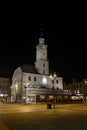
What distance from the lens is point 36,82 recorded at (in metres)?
81.1

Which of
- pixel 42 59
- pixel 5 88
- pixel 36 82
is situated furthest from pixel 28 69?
pixel 5 88

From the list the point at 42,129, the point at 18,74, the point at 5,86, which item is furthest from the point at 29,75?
the point at 42,129

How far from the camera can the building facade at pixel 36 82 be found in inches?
2817

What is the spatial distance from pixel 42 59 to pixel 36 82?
11294 mm

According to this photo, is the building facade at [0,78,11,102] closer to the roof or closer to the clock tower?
the roof

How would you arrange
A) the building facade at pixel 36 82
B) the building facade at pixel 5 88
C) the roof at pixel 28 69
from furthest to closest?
the building facade at pixel 5 88, the roof at pixel 28 69, the building facade at pixel 36 82

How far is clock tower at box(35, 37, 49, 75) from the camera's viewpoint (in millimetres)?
85094

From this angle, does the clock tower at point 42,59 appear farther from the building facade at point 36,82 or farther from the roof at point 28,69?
the roof at point 28,69

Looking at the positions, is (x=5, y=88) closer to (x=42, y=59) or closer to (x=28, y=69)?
(x=28, y=69)

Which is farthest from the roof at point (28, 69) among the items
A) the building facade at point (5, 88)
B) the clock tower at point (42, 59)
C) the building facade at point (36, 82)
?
the building facade at point (5, 88)

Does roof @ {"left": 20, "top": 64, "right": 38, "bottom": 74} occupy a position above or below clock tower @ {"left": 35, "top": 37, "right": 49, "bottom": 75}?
below

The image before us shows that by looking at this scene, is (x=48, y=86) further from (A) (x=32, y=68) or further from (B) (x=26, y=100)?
(B) (x=26, y=100)

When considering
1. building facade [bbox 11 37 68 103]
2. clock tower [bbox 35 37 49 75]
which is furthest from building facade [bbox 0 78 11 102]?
clock tower [bbox 35 37 49 75]

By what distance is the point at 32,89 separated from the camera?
7219 cm
